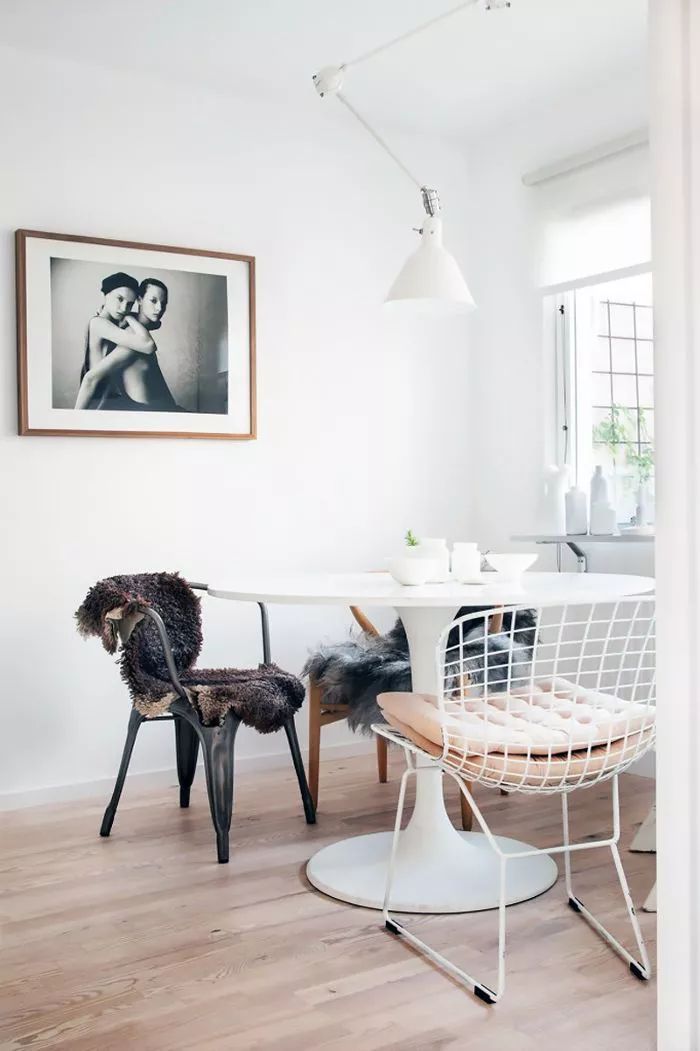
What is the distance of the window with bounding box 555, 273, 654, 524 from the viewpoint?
3.87 m

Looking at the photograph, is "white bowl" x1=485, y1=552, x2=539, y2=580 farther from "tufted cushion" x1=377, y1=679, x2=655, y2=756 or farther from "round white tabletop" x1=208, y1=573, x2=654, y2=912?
"tufted cushion" x1=377, y1=679, x2=655, y2=756

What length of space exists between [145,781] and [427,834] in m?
1.38

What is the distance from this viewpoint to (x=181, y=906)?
2.50m

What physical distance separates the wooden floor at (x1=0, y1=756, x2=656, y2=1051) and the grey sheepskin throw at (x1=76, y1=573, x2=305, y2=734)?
401mm

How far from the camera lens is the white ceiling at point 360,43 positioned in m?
3.25

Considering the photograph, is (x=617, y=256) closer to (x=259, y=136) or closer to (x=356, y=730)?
(x=259, y=136)

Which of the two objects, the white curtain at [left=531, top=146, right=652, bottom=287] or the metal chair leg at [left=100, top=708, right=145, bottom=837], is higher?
the white curtain at [left=531, top=146, right=652, bottom=287]

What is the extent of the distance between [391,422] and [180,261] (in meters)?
1.10

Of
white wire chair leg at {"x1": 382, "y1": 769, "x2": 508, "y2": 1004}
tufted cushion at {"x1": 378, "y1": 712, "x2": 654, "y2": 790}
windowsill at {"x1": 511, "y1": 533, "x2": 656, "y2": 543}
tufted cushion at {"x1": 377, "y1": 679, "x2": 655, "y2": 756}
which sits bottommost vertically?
white wire chair leg at {"x1": 382, "y1": 769, "x2": 508, "y2": 1004}

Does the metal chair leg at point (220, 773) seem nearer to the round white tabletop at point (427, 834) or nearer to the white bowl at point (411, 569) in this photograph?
the round white tabletop at point (427, 834)

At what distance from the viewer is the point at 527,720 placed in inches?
87.1

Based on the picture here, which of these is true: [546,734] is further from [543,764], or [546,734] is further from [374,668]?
[374,668]

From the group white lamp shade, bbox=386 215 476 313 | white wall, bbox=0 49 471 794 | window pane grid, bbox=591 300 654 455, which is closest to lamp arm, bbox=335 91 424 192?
white lamp shade, bbox=386 215 476 313

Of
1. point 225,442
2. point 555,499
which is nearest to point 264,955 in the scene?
point 225,442
